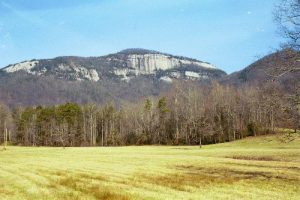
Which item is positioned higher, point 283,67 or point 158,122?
point 283,67

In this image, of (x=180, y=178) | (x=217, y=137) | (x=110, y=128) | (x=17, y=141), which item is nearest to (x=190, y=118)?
(x=217, y=137)

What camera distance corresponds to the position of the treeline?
119 metres

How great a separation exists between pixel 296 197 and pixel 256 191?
8.12ft

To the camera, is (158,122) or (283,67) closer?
(283,67)

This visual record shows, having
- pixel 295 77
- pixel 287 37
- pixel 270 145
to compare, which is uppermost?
pixel 287 37

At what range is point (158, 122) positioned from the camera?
450 feet

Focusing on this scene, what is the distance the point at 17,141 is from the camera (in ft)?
528

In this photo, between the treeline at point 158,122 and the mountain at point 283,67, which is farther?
the treeline at point 158,122

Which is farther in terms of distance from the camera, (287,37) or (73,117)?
(73,117)

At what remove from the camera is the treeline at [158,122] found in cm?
11856

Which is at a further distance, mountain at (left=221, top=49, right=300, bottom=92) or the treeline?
the treeline

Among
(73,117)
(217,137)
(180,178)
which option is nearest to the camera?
(180,178)

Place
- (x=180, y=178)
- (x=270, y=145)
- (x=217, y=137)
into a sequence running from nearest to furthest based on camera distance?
(x=180, y=178) → (x=270, y=145) → (x=217, y=137)

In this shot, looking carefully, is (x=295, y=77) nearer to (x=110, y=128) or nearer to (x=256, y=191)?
(x=256, y=191)
